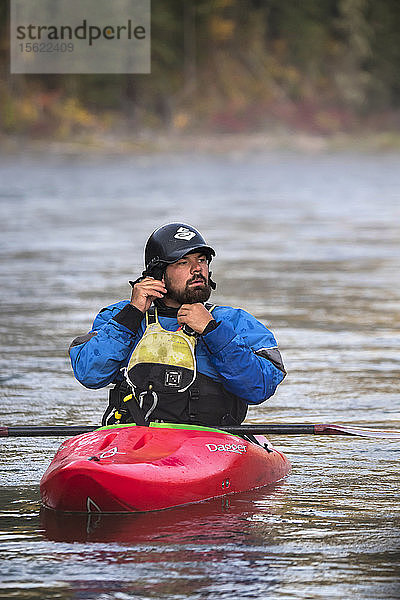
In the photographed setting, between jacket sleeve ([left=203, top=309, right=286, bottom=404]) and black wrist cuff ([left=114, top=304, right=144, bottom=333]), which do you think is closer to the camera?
jacket sleeve ([left=203, top=309, right=286, bottom=404])

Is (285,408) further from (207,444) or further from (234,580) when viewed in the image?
(234,580)

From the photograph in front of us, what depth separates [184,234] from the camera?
626cm

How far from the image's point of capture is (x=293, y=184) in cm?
4128

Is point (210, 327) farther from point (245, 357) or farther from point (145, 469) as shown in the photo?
point (145, 469)

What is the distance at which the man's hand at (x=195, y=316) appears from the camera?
239 inches

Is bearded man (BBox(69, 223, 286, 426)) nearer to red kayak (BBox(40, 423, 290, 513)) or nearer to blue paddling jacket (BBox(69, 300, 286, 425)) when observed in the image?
blue paddling jacket (BBox(69, 300, 286, 425))

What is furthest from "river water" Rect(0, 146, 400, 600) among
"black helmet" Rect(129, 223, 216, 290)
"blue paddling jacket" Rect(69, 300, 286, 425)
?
"black helmet" Rect(129, 223, 216, 290)

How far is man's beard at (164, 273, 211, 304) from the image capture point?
20.3 feet

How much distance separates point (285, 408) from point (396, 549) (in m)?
3.21

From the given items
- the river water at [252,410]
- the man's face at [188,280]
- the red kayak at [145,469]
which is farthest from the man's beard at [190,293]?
the river water at [252,410]

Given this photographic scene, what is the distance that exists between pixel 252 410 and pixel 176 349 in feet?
8.40

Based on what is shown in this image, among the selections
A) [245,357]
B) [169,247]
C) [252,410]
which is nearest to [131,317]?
[169,247]

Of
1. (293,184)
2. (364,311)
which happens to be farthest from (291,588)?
(293,184)

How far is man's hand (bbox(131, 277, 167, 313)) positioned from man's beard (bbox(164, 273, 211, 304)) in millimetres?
64
